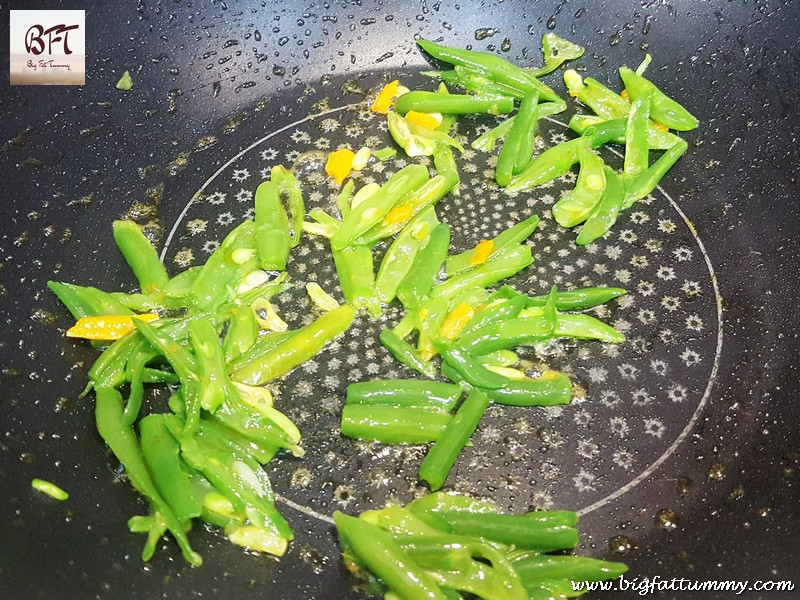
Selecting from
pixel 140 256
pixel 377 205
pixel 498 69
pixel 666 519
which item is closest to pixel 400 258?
pixel 377 205

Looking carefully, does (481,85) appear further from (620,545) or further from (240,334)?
(620,545)

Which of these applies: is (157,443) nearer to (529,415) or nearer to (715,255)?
(529,415)

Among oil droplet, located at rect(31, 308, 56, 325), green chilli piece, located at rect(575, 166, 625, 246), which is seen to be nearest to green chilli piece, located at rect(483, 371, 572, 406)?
green chilli piece, located at rect(575, 166, 625, 246)

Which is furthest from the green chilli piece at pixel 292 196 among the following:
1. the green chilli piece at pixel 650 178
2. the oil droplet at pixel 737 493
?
the oil droplet at pixel 737 493

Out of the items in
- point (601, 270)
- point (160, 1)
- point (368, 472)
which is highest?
point (160, 1)

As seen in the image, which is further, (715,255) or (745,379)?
(715,255)

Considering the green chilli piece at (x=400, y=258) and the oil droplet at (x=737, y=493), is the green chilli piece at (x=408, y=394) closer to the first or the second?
the green chilli piece at (x=400, y=258)

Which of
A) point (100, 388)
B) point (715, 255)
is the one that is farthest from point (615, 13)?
point (100, 388)
